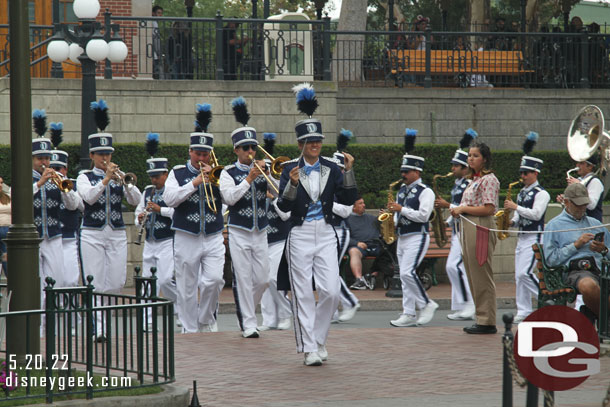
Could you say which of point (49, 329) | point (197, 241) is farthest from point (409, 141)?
point (49, 329)

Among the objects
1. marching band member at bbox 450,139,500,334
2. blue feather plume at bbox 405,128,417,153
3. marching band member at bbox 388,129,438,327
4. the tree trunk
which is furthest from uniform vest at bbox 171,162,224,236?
the tree trunk

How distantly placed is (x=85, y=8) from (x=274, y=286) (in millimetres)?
5333

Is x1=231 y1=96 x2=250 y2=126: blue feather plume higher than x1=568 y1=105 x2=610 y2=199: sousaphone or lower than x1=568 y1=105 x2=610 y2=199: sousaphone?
higher

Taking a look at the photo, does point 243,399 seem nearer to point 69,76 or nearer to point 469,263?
point 469,263

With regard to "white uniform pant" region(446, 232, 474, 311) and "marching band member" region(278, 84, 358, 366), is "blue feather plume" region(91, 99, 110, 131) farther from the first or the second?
"white uniform pant" region(446, 232, 474, 311)

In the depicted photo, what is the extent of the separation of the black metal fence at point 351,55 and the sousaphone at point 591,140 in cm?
1059

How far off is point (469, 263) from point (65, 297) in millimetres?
5469

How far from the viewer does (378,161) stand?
70.2 ft

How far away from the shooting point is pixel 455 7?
3762cm

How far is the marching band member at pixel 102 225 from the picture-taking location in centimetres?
1266

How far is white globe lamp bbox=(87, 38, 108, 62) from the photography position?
52.3 ft

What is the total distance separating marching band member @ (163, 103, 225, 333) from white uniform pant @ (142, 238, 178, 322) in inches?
37.5

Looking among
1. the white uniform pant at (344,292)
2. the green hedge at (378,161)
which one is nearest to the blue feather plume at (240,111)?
the white uniform pant at (344,292)

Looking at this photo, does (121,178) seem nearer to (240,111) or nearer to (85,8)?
(240,111)
